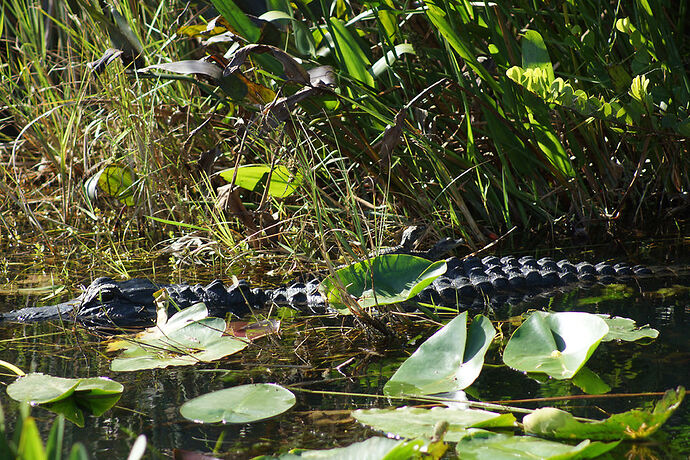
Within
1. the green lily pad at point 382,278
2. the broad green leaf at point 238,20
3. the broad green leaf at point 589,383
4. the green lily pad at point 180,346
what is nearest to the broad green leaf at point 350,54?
the broad green leaf at point 238,20

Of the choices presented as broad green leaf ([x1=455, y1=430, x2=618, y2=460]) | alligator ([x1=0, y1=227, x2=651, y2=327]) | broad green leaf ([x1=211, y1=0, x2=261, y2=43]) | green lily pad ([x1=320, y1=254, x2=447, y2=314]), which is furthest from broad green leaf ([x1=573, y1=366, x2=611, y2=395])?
broad green leaf ([x1=211, y1=0, x2=261, y2=43])

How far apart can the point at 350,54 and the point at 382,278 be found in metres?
0.95

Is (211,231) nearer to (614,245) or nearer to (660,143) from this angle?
(614,245)

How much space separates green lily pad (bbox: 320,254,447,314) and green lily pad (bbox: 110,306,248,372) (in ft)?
0.89

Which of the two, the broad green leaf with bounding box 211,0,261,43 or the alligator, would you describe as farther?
the broad green leaf with bounding box 211,0,261,43

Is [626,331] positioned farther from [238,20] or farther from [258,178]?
[238,20]

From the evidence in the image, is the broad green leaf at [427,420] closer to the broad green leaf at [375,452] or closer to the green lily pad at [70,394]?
the broad green leaf at [375,452]

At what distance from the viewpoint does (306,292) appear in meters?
1.99

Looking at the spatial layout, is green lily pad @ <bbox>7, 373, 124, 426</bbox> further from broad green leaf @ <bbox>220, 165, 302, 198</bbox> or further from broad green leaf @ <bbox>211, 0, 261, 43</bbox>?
broad green leaf @ <bbox>211, 0, 261, 43</bbox>

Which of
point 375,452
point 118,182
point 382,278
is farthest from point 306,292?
point 118,182

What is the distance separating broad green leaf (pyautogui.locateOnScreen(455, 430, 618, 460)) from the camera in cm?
87

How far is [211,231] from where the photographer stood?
234 cm

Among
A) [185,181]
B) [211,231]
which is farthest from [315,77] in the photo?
[185,181]

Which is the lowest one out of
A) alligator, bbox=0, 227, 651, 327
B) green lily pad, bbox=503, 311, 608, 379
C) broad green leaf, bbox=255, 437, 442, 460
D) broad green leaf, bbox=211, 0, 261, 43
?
alligator, bbox=0, 227, 651, 327
